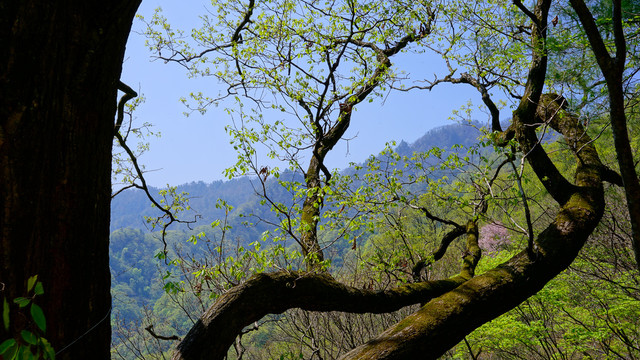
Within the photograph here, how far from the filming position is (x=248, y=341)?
41562 mm

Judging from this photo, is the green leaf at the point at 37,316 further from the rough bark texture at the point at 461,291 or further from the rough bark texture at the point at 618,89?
the rough bark texture at the point at 618,89

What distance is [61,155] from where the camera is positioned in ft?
4.07

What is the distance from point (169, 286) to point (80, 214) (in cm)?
142

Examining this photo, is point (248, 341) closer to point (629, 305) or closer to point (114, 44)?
point (629, 305)

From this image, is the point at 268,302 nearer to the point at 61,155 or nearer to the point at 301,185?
the point at 61,155

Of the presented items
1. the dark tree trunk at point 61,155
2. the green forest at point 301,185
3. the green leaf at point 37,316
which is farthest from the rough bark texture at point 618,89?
the green leaf at point 37,316

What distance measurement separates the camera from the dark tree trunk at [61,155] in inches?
45.5

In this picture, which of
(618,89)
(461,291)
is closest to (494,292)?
(461,291)

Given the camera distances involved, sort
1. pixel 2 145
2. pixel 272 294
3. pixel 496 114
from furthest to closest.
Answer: pixel 496 114
pixel 272 294
pixel 2 145

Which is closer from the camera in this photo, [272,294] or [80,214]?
[80,214]

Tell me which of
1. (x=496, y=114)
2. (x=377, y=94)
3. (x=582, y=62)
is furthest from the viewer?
(x=377, y=94)

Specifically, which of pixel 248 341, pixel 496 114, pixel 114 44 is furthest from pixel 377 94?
pixel 248 341

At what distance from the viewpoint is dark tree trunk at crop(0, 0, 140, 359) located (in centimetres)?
116

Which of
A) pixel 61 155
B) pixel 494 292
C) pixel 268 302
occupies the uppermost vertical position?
pixel 61 155
